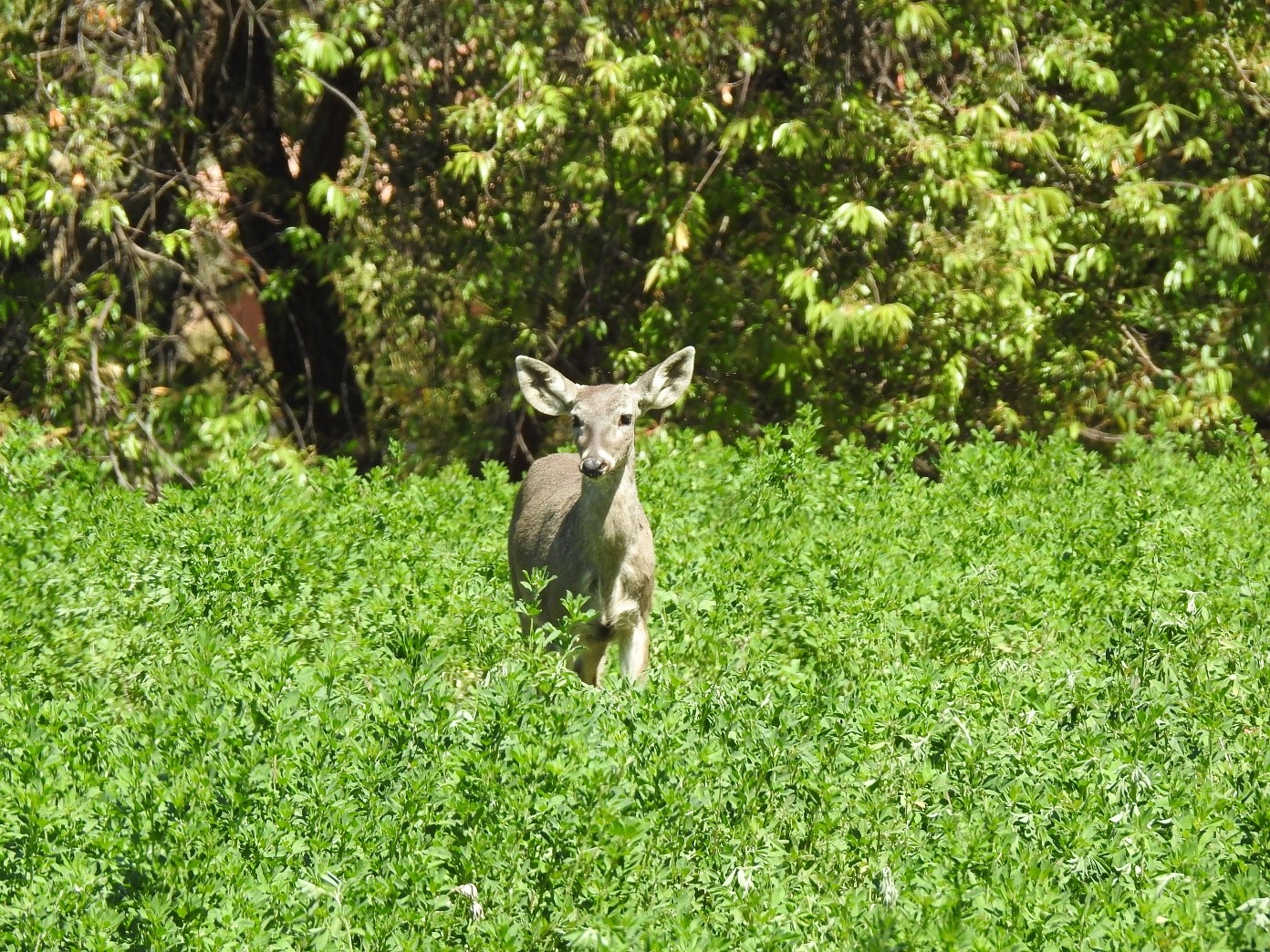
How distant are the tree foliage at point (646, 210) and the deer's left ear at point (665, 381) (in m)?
4.08

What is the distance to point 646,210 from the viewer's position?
1297 centimetres

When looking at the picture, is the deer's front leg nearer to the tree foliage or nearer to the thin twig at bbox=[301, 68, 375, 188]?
the tree foliage

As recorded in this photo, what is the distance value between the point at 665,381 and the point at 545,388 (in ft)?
1.78

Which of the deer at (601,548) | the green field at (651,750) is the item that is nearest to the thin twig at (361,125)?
the green field at (651,750)

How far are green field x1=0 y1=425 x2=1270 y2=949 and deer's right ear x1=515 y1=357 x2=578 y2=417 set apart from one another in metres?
0.83

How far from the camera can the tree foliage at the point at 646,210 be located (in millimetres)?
11867

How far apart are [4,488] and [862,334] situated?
5.71 metres

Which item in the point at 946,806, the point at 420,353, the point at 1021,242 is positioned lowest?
the point at 420,353

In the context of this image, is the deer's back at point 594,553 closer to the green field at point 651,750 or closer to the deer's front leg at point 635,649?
the deer's front leg at point 635,649

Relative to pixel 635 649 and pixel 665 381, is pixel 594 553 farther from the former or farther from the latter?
pixel 665 381

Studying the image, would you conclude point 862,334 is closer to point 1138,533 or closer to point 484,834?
point 1138,533

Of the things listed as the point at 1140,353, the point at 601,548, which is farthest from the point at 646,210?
the point at 601,548

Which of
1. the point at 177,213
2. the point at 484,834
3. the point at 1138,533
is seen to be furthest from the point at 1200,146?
the point at 484,834

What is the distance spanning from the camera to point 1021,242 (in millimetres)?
11805
